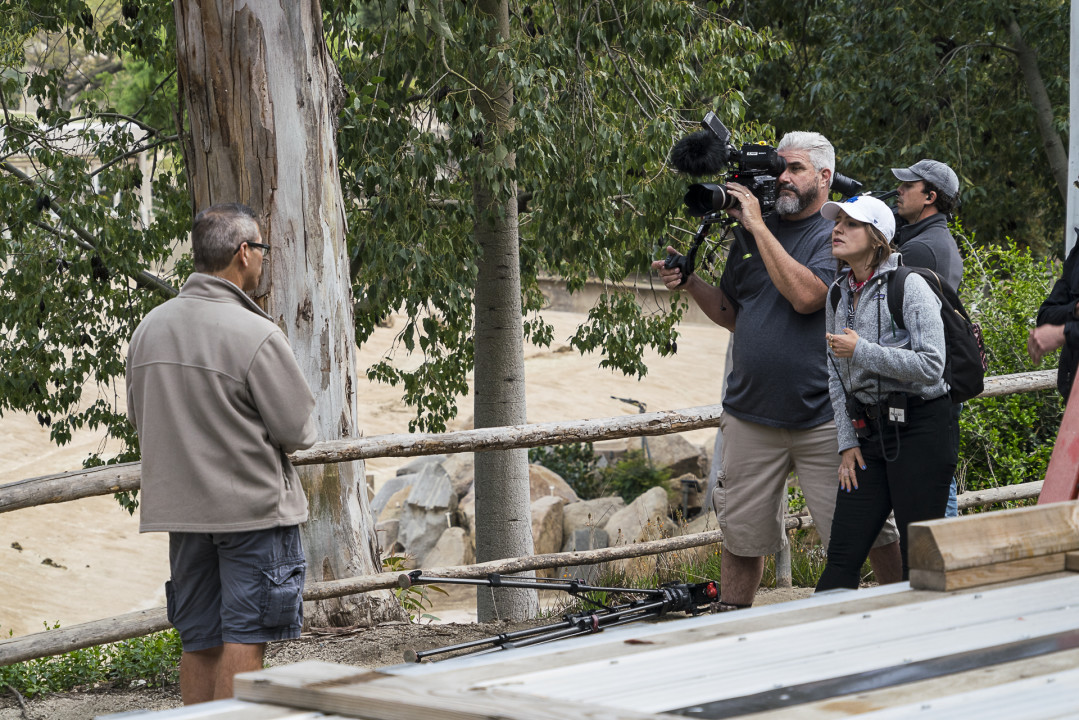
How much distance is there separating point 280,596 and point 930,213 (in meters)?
3.05

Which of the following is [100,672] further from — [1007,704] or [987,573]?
[1007,704]

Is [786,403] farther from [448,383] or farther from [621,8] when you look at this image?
[448,383]

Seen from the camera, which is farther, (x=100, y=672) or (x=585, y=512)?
(x=585, y=512)

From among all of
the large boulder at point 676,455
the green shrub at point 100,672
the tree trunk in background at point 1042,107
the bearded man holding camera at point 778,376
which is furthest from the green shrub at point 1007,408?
the large boulder at point 676,455

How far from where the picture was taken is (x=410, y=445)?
4746 millimetres

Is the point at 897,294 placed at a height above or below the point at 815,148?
below

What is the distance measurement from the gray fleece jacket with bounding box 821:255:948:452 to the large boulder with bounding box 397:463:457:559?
11.1 meters

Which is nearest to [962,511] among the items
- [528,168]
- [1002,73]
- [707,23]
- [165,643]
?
[528,168]

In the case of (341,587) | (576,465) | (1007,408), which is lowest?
(576,465)

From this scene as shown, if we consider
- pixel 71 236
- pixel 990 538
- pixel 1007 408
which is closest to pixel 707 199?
pixel 990 538

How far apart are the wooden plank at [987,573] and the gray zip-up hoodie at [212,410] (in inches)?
71.7

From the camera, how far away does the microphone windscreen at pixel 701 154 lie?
420 cm

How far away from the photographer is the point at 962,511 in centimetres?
668

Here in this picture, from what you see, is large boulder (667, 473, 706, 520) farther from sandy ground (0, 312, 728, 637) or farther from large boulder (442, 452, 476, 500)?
sandy ground (0, 312, 728, 637)
